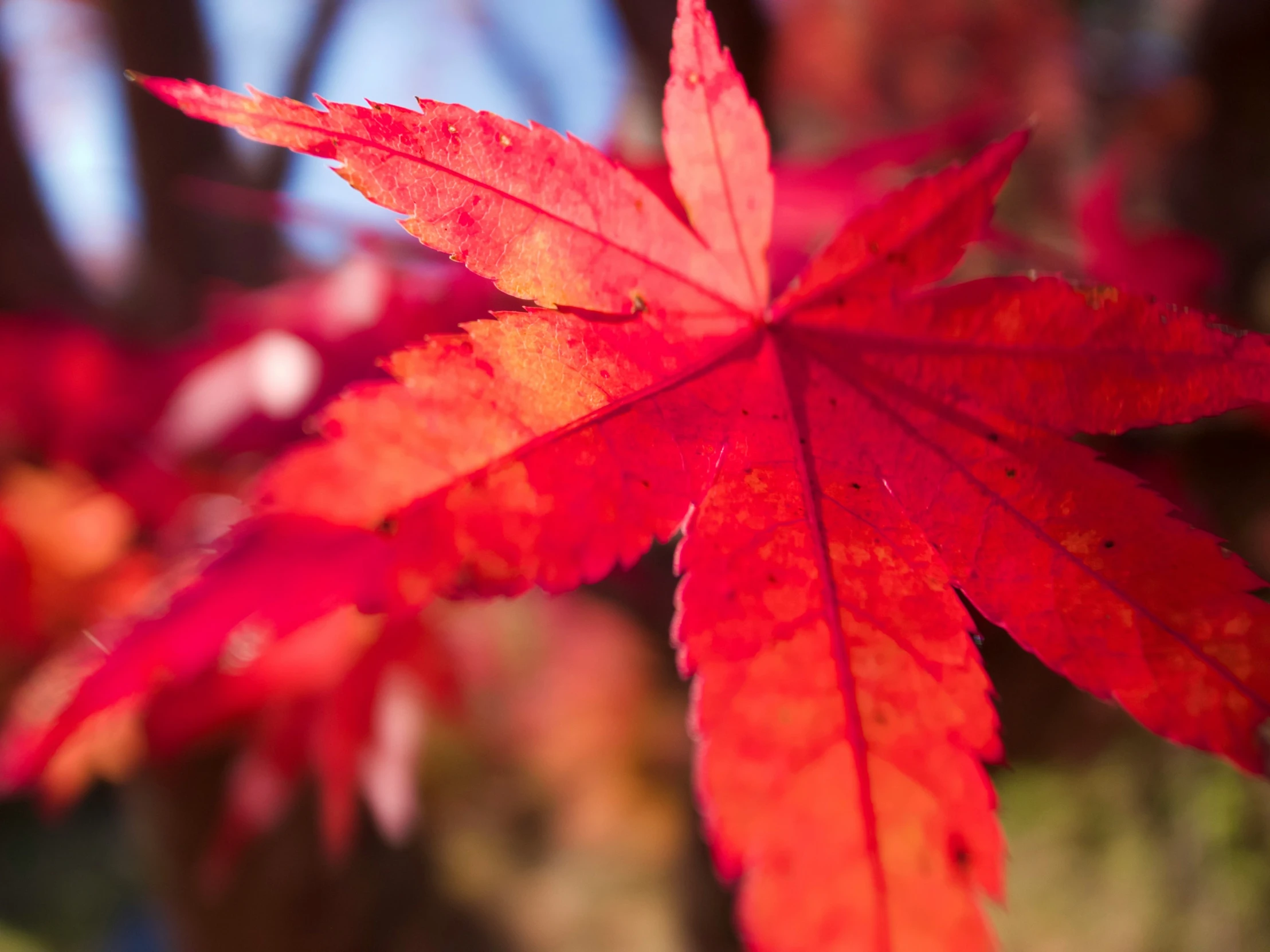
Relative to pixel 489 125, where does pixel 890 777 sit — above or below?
below

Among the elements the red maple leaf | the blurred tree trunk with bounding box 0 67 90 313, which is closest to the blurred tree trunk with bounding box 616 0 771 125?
the red maple leaf

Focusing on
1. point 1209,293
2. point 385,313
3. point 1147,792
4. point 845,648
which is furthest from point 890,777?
point 1147,792

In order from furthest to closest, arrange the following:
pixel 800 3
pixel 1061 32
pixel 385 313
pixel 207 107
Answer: pixel 800 3
pixel 1061 32
pixel 385 313
pixel 207 107

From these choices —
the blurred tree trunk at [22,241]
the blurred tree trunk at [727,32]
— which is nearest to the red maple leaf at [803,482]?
the blurred tree trunk at [727,32]

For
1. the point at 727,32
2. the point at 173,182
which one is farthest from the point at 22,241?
the point at 727,32

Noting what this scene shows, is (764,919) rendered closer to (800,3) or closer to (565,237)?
(565,237)

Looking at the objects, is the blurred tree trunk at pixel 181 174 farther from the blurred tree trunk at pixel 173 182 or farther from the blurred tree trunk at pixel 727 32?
the blurred tree trunk at pixel 727 32
